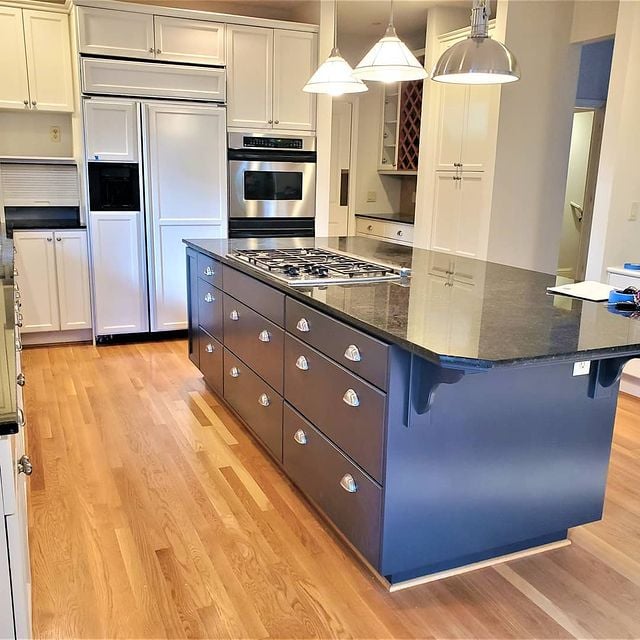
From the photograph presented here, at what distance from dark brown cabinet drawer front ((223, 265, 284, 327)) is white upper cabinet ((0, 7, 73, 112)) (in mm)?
2512

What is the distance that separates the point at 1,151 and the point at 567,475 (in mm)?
Answer: 4630

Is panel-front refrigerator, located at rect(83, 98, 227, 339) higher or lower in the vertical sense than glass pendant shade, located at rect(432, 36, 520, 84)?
lower

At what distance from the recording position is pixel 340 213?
6871mm

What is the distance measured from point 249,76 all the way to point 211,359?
2376mm

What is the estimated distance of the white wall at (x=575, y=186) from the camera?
25.3 feet

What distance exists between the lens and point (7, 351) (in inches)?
65.8

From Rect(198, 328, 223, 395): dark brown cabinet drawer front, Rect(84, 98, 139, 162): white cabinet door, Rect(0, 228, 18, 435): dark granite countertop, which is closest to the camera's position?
Rect(0, 228, 18, 435): dark granite countertop

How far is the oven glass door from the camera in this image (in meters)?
4.93

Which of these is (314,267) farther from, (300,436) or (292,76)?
(292,76)

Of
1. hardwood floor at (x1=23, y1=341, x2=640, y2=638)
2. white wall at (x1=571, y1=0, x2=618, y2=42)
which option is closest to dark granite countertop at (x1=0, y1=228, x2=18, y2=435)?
hardwood floor at (x1=23, y1=341, x2=640, y2=638)

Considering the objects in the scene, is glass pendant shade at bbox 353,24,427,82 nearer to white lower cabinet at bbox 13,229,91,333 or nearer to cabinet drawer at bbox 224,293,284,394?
cabinet drawer at bbox 224,293,284,394

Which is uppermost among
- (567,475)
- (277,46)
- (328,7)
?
(328,7)

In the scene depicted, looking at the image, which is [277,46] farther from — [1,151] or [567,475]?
[567,475]

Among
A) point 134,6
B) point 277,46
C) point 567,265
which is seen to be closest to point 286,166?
Result: point 277,46
